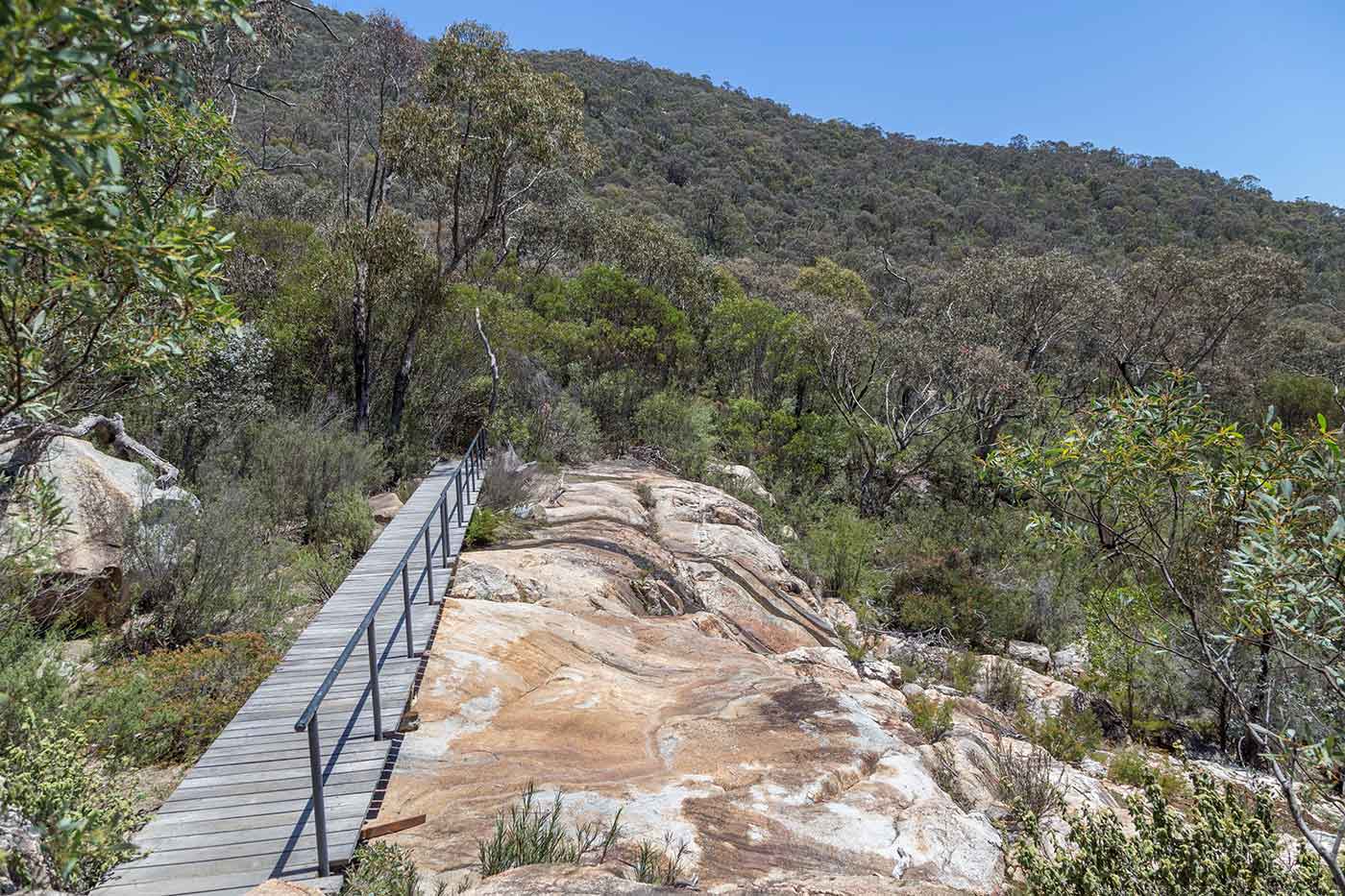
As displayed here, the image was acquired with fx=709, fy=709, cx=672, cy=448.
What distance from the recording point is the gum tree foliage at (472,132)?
15.8m

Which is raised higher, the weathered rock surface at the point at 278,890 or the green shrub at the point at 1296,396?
the green shrub at the point at 1296,396

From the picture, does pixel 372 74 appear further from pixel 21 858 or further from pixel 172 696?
pixel 21 858

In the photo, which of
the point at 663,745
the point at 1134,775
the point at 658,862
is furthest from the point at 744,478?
the point at 658,862

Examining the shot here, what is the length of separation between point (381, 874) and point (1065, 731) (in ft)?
27.0

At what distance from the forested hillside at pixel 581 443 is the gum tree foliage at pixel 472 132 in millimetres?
88

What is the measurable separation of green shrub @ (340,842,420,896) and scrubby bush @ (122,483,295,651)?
4.72 metres

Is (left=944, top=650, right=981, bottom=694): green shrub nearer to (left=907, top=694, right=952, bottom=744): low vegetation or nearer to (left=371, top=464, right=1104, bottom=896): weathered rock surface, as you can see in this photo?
(left=371, top=464, right=1104, bottom=896): weathered rock surface

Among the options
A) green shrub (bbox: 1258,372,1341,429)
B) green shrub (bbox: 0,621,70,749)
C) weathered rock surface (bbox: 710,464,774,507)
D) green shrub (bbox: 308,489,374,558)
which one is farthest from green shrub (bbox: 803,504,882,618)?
green shrub (bbox: 1258,372,1341,429)

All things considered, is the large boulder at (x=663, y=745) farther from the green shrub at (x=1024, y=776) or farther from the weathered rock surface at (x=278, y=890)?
the weathered rock surface at (x=278, y=890)

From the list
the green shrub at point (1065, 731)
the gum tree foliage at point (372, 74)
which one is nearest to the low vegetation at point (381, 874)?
the green shrub at point (1065, 731)

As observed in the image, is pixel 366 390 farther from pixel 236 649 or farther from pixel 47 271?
pixel 47 271

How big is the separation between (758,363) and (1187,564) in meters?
19.7

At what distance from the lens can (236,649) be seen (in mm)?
6867

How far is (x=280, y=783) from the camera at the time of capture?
4.98 m
